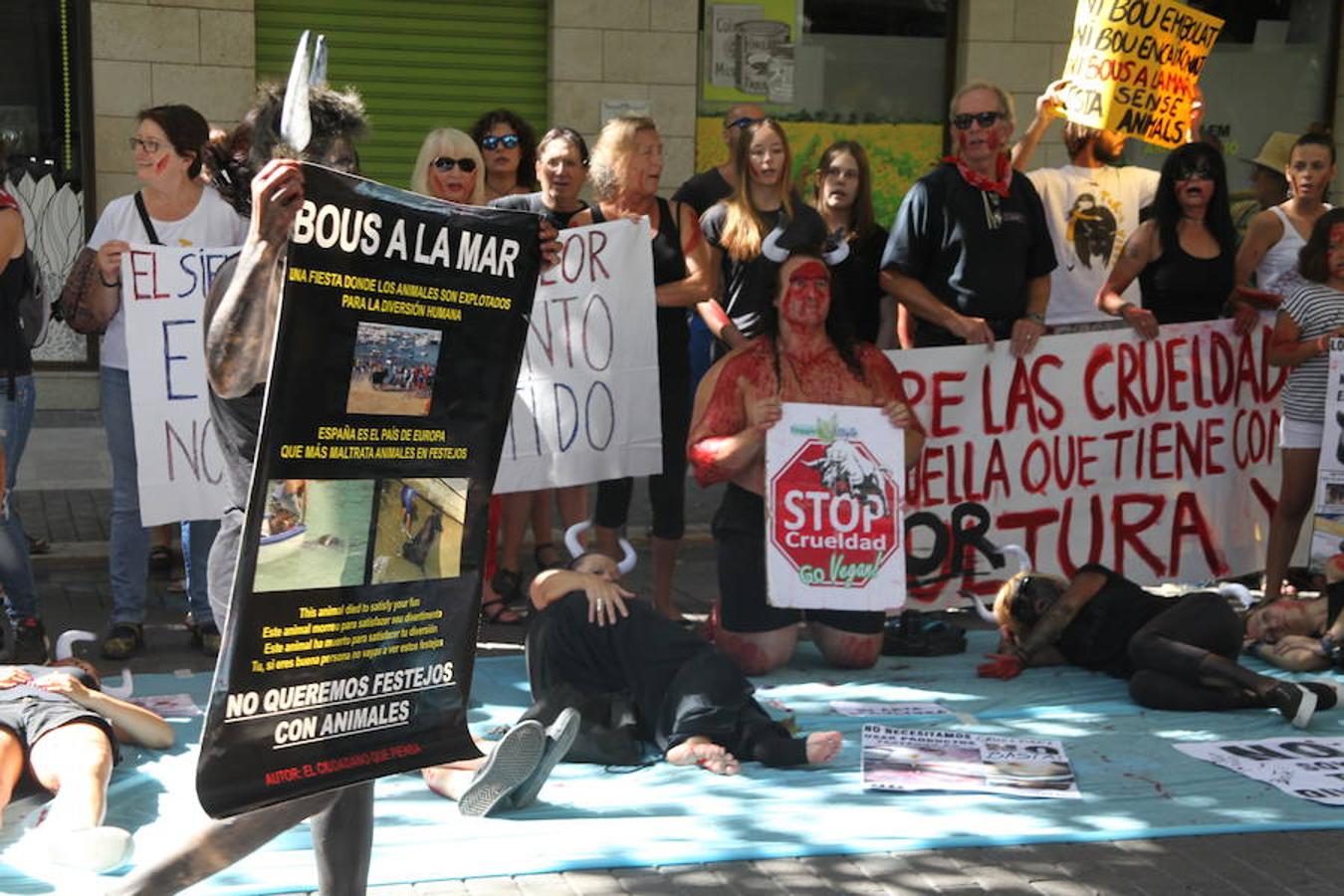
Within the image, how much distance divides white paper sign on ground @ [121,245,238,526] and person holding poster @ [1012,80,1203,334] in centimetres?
376

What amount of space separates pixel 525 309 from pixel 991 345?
4275 mm

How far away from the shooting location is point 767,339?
6.62 meters

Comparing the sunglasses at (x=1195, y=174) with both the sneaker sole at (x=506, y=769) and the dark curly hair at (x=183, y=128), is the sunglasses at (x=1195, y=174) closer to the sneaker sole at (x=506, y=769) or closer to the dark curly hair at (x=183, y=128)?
the dark curly hair at (x=183, y=128)

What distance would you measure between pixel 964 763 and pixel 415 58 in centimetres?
847

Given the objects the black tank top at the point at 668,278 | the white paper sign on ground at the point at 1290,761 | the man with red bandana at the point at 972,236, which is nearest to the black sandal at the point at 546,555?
the black tank top at the point at 668,278

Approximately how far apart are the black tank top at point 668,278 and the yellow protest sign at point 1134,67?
2.10 m

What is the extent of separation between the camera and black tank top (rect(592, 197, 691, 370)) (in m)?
7.20

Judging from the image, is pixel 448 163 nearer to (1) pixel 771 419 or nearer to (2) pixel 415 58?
(1) pixel 771 419

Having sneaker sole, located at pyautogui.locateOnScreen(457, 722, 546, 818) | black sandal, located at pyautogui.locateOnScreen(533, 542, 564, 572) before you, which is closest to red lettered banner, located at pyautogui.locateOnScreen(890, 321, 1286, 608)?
black sandal, located at pyautogui.locateOnScreen(533, 542, 564, 572)

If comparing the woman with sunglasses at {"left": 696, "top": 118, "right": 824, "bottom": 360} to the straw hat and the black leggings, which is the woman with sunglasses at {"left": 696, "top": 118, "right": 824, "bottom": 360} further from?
the straw hat

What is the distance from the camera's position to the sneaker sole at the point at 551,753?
475 centimetres

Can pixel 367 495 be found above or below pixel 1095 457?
above

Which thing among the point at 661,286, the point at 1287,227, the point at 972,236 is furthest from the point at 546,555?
the point at 1287,227

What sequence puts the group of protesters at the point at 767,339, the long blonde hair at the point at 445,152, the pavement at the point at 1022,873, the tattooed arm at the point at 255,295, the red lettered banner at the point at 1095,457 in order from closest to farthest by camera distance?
the tattooed arm at the point at 255,295, the pavement at the point at 1022,873, the group of protesters at the point at 767,339, the long blonde hair at the point at 445,152, the red lettered banner at the point at 1095,457
